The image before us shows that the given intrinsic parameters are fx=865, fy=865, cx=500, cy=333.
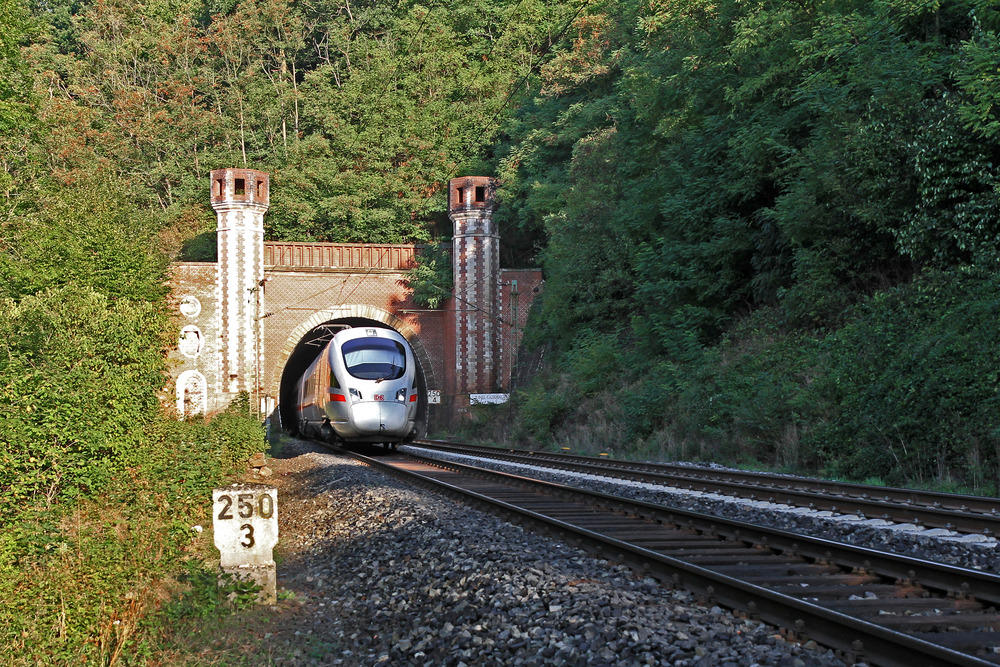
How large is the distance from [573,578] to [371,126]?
123 feet

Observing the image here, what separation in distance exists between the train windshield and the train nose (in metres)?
0.65

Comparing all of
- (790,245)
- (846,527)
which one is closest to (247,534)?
(846,527)

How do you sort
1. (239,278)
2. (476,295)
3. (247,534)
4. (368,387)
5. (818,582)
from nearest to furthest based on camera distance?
(818,582) → (247,534) → (368,387) → (239,278) → (476,295)

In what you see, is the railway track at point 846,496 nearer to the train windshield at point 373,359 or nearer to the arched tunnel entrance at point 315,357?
the train windshield at point 373,359

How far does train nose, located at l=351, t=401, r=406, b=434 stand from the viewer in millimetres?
20297

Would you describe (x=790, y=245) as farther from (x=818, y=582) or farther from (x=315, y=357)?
(x=315, y=357)

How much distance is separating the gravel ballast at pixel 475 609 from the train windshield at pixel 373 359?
1111 cm

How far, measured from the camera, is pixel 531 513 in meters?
8.71

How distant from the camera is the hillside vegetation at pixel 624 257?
34.1 feet

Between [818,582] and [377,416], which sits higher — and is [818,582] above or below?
below

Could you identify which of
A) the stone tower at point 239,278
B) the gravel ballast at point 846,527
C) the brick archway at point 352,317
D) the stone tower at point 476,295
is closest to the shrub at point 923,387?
the gravel ballast at point 846,527

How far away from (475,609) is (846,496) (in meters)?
5.73

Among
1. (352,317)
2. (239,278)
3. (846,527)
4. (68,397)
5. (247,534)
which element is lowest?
(846,527)

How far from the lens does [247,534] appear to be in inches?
273
